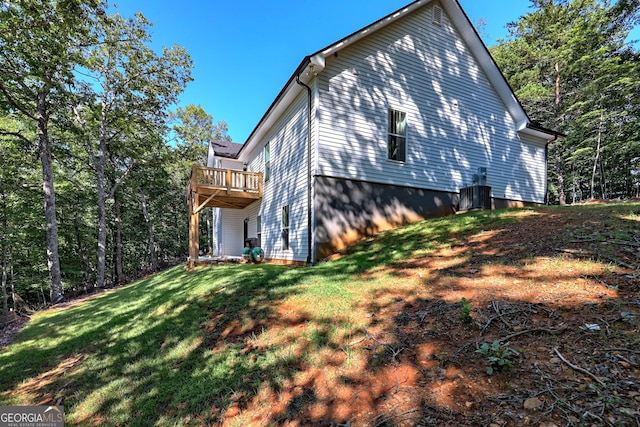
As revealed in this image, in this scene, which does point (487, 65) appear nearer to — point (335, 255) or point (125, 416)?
point (335, 255)

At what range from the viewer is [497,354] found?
239 cm

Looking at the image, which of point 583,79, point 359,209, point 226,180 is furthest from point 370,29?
point 583,79

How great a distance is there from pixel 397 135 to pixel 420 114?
1340mm

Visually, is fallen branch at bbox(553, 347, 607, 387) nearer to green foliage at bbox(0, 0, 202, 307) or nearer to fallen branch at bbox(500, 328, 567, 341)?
fallen branch at bbox(500, 328, 567, 341)

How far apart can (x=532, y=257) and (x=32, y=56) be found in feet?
46.7

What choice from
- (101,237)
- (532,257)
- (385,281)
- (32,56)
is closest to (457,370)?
(385,281)

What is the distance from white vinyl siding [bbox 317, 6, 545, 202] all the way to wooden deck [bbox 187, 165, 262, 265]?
17.5 ft

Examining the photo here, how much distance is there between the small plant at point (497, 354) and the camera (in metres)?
2.25

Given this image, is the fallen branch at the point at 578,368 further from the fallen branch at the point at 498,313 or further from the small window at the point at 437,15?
the small window at the point at 437,15

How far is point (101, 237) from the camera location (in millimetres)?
15750

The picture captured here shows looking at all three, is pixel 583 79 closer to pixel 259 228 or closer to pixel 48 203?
pixel 259 228

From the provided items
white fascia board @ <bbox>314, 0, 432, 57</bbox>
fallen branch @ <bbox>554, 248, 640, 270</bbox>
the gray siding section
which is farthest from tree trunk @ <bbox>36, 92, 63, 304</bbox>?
fallen branch @ <bbox>554, 248, 640, 270</bbox>

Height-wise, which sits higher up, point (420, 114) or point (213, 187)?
point (420, 114)

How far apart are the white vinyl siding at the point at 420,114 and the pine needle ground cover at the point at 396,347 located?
12.6 ft
